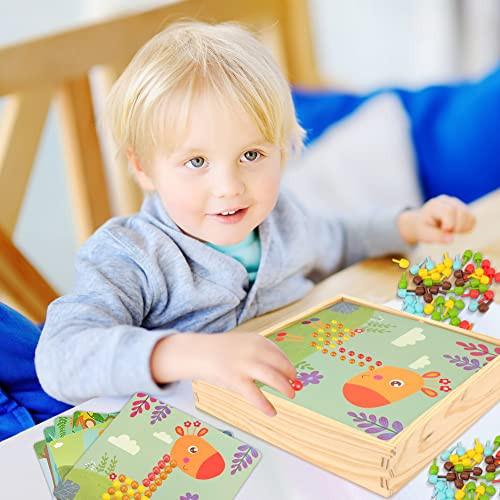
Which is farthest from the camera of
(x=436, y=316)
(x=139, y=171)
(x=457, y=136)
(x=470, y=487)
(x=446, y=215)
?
(x=457, y=136)

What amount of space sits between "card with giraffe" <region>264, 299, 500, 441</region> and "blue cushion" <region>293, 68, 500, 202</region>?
0.95m

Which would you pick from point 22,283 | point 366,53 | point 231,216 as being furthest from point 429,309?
point 366,53

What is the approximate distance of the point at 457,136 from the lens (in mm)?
1578

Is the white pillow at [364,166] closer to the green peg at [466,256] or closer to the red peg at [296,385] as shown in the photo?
the green peg at [466,256]

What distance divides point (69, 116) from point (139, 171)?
0.86 m

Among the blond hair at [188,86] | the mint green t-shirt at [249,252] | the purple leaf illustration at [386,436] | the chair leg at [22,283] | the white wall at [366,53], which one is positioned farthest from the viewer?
the white wall at [366,53]

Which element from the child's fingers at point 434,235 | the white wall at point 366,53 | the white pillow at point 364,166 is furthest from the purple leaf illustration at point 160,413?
the white wall at point 366,53

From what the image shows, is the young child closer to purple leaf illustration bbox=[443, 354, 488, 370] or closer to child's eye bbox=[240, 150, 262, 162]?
child's eye bbox=[240, 150, 262, 162]

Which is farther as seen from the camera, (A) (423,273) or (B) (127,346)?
(A) (423,273)

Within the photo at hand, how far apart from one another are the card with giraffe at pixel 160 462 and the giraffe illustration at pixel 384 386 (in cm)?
9

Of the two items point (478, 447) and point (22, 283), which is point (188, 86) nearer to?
point (478, 447)

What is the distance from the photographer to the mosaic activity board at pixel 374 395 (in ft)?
1.71

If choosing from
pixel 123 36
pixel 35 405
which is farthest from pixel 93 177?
pixel 35 405

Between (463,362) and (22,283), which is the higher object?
(463,362)
